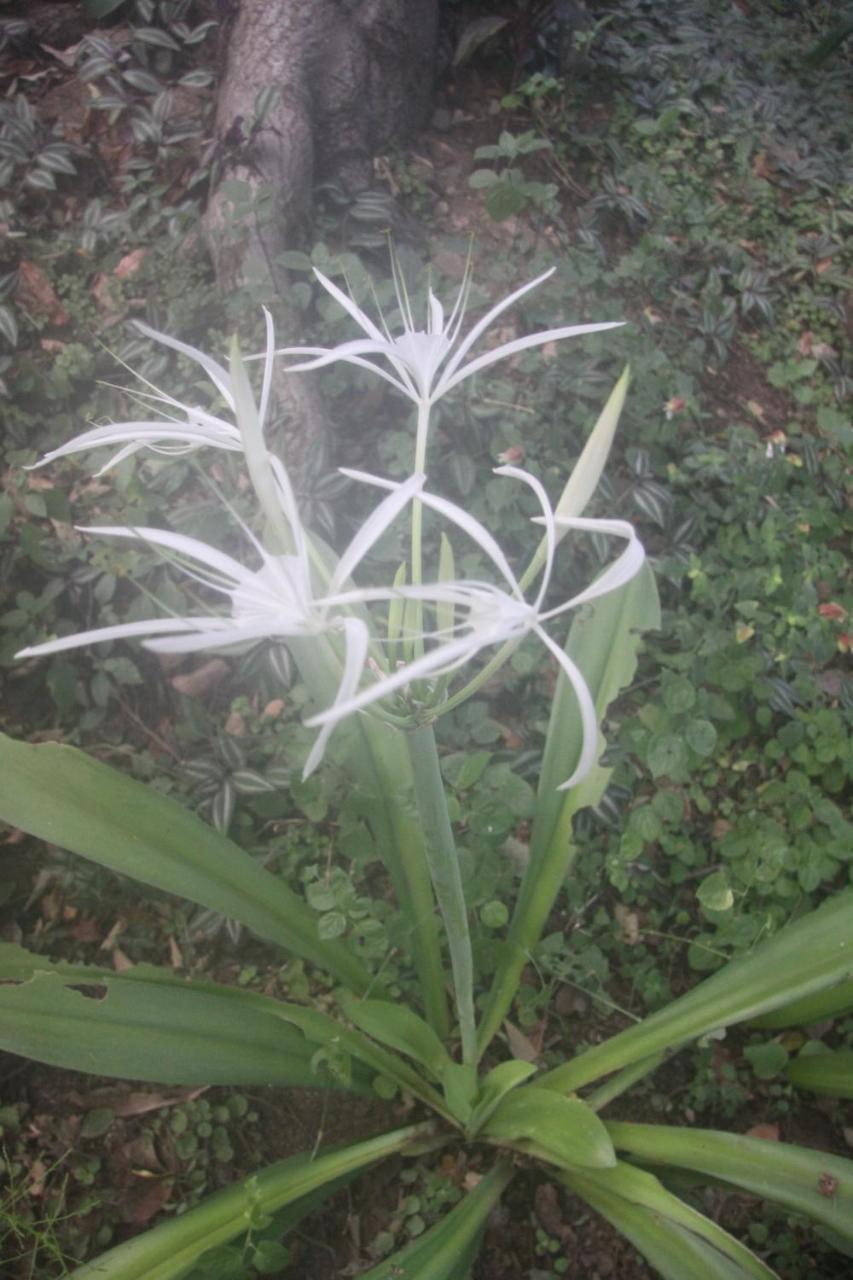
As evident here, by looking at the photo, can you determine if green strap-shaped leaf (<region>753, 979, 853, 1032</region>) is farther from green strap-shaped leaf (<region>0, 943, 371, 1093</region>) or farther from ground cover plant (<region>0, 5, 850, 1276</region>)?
green strap-shaped leaf (<region>0, 943, 371, 1093</region>)

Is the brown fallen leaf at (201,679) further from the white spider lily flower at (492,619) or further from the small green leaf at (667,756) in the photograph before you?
the white spider lily flower at (492,619)

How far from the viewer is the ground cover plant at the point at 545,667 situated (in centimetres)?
164

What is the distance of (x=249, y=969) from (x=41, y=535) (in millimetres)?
932

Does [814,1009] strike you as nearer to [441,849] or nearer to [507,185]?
[441,849]

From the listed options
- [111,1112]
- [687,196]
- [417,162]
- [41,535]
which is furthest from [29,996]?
[687,196]

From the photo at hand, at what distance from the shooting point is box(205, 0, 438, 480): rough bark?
2.12m

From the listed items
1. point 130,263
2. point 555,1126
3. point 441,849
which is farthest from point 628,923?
point 130,263

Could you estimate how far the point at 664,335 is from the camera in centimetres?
252

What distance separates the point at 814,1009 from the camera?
149 cm

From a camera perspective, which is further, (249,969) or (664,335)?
(664,335)

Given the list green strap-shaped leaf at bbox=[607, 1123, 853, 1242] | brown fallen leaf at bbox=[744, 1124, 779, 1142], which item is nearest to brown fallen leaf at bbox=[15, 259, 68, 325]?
green strap-shaped leaf at bbox=[607, 1123, 853, 1242]

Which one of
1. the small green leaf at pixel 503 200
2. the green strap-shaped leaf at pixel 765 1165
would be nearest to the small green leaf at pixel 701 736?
the green strap-shaped leaf at pixel 765 1165

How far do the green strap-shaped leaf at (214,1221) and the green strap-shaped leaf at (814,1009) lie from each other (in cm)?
72

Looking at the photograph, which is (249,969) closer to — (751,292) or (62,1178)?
(62,1178)
